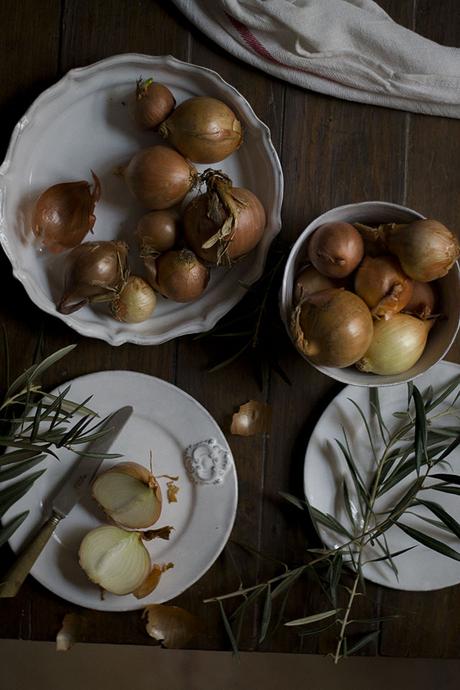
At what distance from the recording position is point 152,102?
0.71 metres

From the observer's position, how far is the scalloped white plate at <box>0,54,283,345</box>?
734 millimetres

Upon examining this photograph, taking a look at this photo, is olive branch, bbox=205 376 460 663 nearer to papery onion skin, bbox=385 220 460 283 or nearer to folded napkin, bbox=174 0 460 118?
papery onion skin, bbox=385 220 460 283


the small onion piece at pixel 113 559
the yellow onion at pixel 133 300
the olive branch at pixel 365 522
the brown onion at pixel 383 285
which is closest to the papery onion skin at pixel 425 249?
the brown onion at pixel 383 285

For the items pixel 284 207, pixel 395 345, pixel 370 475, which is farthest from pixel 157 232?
pixel 370 475

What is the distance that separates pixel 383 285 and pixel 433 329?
0.08 meters

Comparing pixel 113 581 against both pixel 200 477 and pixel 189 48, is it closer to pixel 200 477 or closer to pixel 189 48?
pixel 200 477

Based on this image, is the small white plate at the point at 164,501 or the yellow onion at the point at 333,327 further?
the small white plate at the point at 164,501

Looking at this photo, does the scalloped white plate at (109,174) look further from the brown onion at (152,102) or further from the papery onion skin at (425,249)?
the papery onion skin at (425,249)

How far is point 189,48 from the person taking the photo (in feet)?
2.52

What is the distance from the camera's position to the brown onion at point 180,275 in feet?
2.32

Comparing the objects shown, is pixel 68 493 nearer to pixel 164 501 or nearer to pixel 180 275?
pixel 164 501

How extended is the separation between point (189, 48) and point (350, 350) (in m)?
0.40

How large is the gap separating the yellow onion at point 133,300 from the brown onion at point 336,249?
7.1 inches

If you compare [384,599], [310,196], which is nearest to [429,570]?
[384,599]
